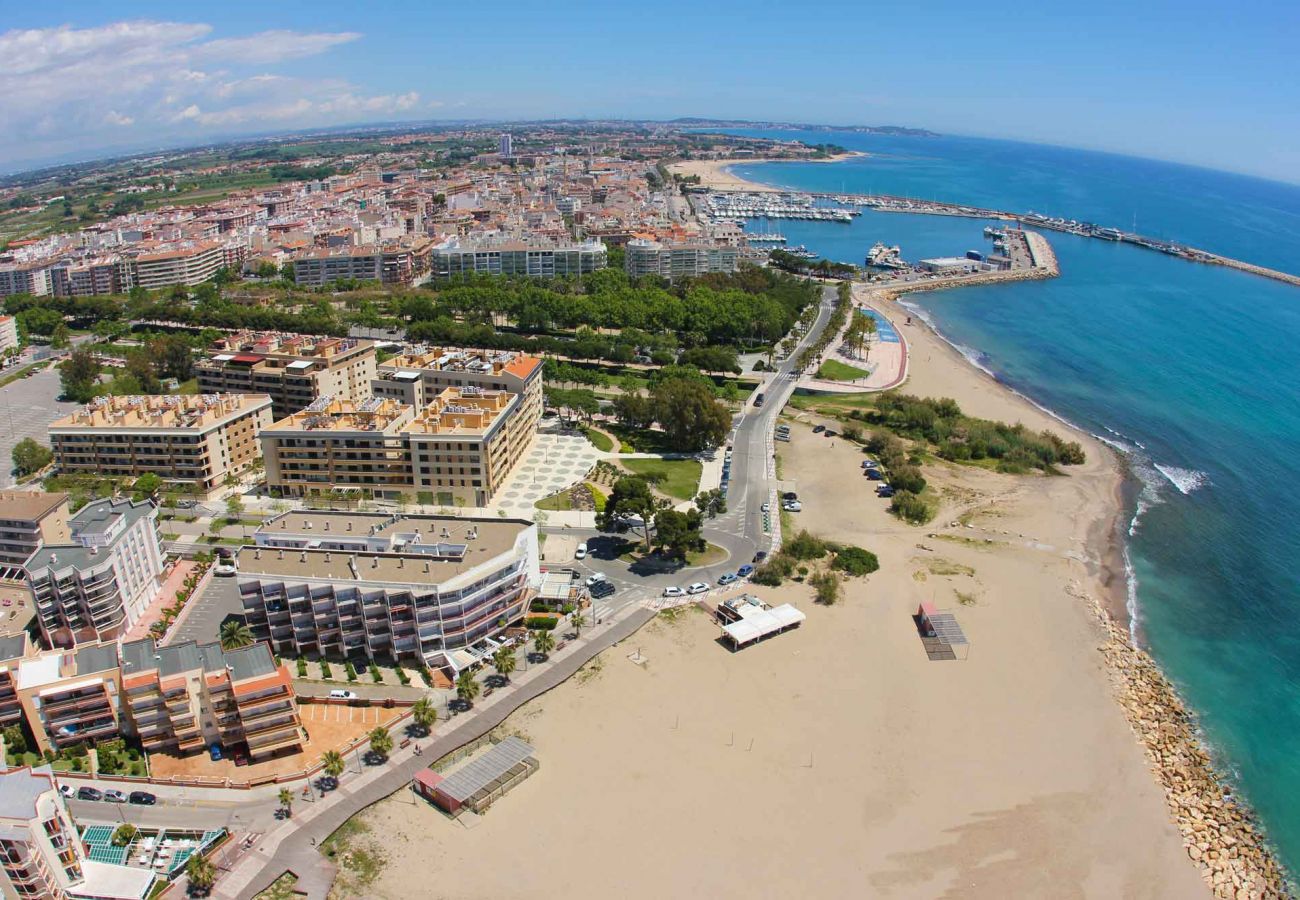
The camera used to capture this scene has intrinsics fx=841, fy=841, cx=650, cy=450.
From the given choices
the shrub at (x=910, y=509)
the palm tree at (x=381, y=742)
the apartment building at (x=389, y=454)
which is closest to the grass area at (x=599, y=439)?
the apartment building at (x=389, y=454)

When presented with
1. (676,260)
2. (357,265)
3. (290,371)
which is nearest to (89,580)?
(290,371)

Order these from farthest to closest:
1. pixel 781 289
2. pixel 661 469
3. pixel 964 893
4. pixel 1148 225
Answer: pixel 1148 225
pixel 781 289
pixel 661 469
pixel 964 893

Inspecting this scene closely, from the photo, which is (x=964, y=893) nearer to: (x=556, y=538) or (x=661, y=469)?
(x=556, y=538)

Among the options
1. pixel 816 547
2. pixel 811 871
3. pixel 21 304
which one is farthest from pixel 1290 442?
pixel 21 304

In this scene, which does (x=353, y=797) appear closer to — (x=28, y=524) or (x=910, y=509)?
(x=28, y=524)

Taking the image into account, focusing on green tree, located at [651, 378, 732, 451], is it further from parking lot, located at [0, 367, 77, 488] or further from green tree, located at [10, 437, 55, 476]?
parking lot, located at [0, 367, 77, 488]

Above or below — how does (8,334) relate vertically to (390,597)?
above
